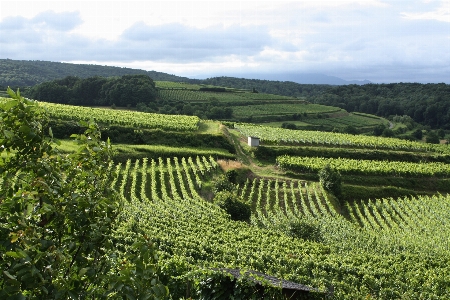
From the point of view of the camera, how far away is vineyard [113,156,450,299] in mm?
16000

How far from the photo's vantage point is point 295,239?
71.4 ft

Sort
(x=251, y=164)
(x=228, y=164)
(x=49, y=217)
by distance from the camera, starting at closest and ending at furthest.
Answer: (x=49, y=217) < (x=228, y=164) < (x=251, y=164)

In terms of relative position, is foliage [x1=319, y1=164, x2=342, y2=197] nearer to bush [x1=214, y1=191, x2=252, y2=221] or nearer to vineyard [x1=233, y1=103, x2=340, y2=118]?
bush [x1=214, y1=191, x2=252, y2=221]

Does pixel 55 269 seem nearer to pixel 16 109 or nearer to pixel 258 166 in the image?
pixel 16 109

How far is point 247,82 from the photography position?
19238 centimetres

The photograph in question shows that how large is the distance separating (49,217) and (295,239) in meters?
18.9

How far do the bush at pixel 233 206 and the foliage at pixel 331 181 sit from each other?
1198cm

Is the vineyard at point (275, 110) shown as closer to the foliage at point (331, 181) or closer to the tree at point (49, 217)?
the foliage at point (331, 181)

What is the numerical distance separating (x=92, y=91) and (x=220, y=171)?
182 feet

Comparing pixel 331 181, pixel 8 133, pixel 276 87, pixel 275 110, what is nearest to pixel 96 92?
pixel 275 110

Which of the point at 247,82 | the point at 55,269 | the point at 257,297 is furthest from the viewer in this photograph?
the point at 247,82

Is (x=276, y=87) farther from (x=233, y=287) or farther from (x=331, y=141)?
(x=233, y=287)

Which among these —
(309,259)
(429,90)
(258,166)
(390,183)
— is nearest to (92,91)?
(258,166)

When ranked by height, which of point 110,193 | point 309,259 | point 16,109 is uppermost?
point 16,109
